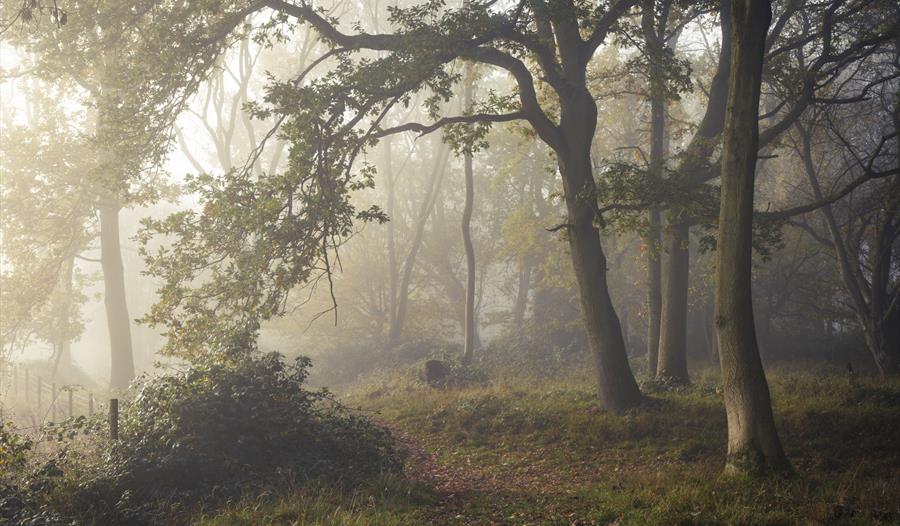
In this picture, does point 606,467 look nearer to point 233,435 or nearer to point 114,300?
point 233,435

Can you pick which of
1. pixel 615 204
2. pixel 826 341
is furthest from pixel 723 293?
pixel 826 341

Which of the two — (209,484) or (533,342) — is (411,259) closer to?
(533,342)

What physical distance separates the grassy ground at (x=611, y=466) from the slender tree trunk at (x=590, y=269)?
0.64 metres

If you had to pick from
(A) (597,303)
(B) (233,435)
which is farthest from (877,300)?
(B) (233,435)

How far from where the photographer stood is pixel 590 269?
1372cm

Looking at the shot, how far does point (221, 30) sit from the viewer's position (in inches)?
506

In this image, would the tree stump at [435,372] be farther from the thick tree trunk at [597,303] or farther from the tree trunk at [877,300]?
the tree trunk at [877,300]

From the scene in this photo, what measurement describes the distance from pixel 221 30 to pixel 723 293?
10.3 meters

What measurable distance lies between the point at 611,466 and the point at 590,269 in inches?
165

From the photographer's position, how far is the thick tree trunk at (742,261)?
869 centimetres

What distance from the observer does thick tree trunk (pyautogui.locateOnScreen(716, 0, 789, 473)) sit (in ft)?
28.5

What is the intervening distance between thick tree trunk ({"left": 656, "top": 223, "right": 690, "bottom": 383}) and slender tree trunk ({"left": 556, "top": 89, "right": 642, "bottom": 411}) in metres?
2.90

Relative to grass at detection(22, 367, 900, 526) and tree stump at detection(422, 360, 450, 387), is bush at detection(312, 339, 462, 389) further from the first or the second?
grass at detection(22, 367, 900, 526)

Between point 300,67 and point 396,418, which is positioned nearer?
point 396,418
